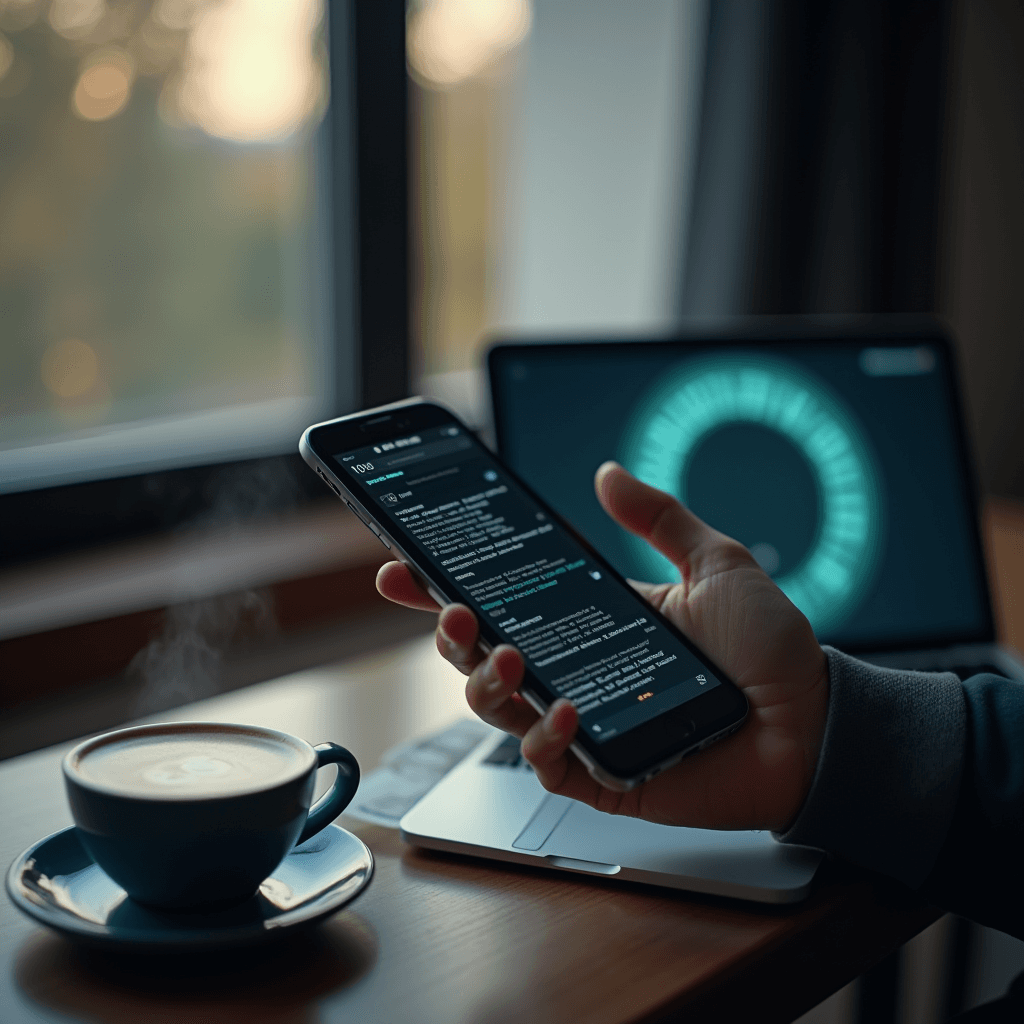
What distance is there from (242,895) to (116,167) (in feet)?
3.34

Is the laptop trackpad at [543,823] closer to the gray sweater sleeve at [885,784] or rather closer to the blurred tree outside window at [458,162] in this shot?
the gray sweater sleeve at [885,784]

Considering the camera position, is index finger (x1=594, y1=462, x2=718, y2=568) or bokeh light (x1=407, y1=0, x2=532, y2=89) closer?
index finger (x1=594, y1=462, x2=718, y2=568)

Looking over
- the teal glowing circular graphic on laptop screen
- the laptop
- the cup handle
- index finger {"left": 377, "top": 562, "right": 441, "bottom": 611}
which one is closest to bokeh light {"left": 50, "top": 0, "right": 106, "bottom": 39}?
the laptop

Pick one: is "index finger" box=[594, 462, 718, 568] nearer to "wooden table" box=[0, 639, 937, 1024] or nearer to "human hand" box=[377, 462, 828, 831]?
"human hand" box=[377, 462, 828, 831]

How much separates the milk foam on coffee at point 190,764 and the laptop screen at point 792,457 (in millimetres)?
440

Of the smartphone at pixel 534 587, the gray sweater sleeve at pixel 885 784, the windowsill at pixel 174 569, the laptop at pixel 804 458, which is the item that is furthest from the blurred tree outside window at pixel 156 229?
the gray sweater sleeve at pixel 885 784

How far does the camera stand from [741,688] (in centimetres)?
64

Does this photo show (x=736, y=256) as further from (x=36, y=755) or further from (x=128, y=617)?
(x=36, y=755)

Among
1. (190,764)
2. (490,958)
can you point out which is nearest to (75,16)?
(190,764)

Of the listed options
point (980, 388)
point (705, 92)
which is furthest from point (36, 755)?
point (980, 388)

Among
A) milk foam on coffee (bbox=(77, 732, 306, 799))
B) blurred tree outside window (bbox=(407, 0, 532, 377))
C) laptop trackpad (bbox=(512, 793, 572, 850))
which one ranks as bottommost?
laptop trackpad (bbox=(512, 793, 572, 850))

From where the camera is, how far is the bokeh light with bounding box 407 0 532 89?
4.99 feet

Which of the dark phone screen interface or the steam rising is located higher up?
the dark phone screen interface

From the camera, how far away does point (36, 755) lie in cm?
77
